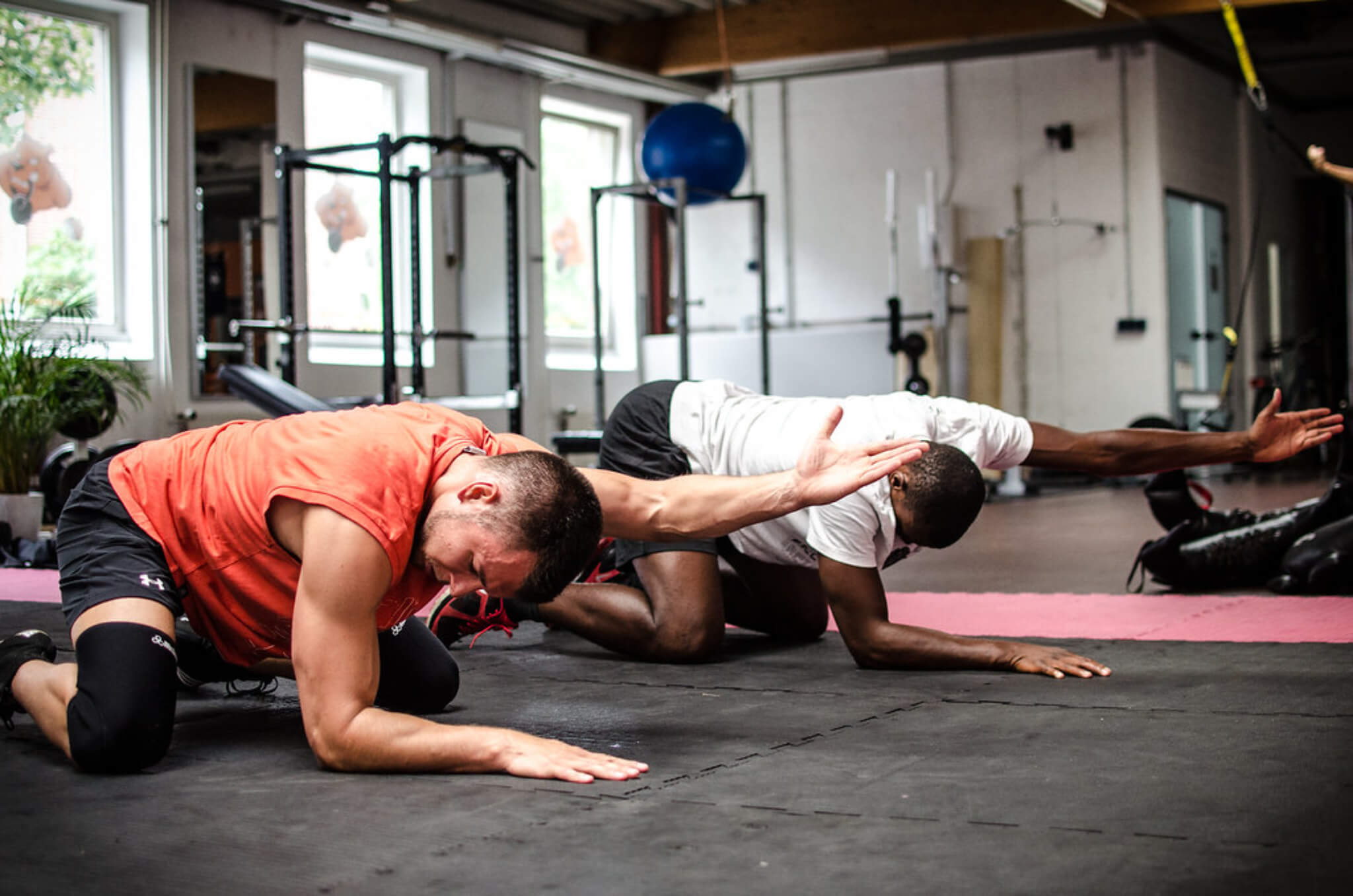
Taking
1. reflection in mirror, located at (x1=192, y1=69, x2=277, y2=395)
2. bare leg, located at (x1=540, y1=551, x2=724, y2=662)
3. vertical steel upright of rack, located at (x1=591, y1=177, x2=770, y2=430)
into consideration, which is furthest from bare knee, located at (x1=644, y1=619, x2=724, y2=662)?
reflection in mirror, located at (x1=192, y1=69, x2=277, y2=395)

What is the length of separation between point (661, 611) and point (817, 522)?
1.80ft

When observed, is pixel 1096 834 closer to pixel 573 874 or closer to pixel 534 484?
pixel 573 874

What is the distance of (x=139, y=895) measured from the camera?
4.93ft

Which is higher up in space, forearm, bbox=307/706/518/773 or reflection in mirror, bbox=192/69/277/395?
reflection in mirror, bbox=192/69/277/395

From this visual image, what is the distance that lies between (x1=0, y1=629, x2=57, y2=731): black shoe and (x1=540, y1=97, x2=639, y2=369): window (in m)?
8.37

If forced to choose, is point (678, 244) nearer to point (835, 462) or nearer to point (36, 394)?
point (36, 394)

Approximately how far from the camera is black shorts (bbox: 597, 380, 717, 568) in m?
3.22

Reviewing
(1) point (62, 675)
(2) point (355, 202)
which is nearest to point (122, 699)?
(1) point (62, 675)

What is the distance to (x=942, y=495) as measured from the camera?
263cm

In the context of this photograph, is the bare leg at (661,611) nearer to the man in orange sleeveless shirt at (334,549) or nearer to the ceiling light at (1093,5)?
the man in orange sleeveless shirt at (334,549)

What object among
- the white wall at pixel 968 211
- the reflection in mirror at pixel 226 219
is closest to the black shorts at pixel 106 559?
the reflection in mirror at pixel 226 219

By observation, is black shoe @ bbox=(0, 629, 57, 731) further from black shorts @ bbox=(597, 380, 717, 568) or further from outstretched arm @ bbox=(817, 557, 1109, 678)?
outstretched arm @ bbox=(817, 557, 1109, 678)

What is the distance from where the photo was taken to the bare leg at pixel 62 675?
2100 mm

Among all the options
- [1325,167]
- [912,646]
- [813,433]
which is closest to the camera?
[813,433]
